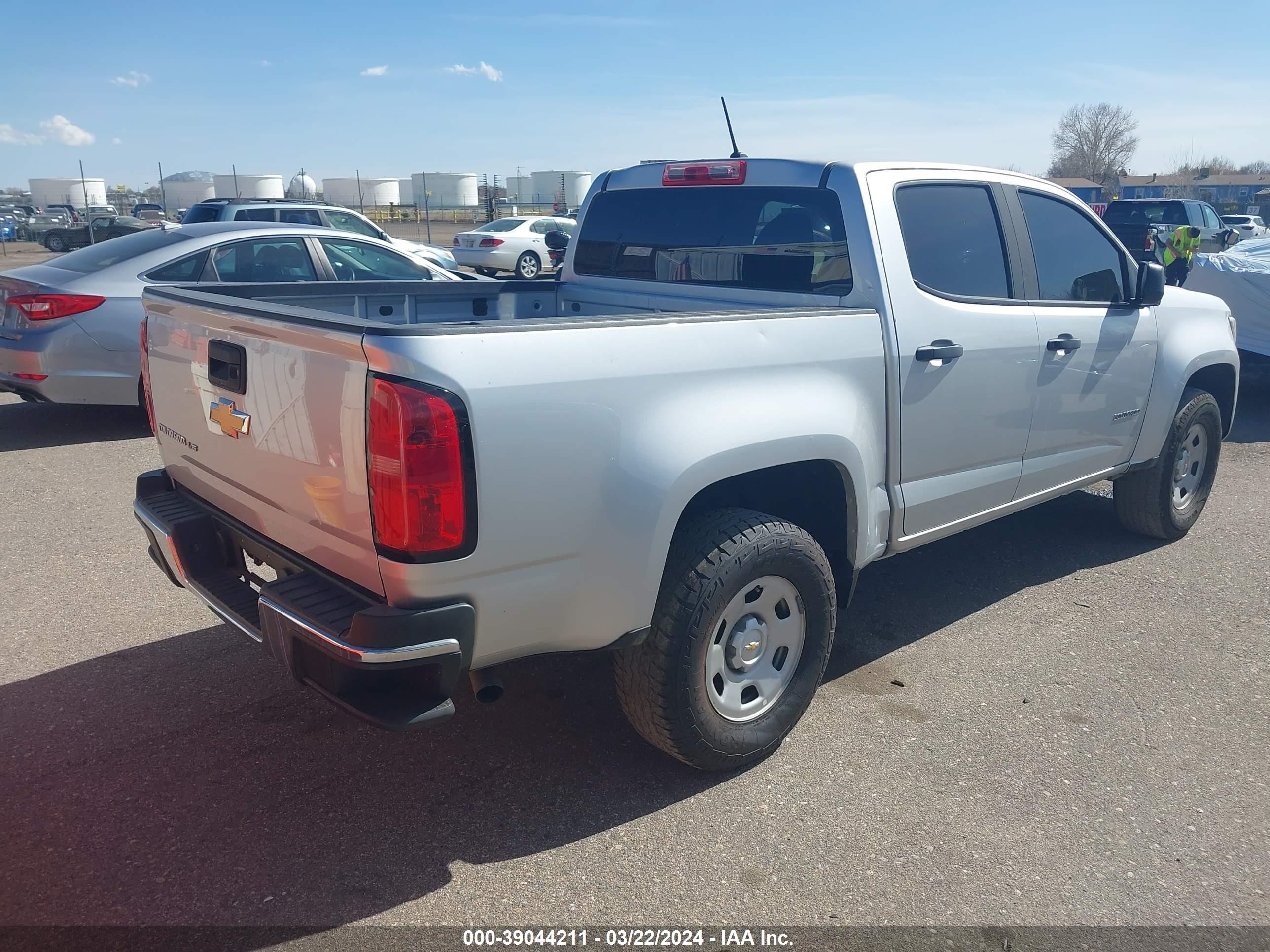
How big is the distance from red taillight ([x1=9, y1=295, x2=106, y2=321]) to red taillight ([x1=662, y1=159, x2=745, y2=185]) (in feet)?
15.9

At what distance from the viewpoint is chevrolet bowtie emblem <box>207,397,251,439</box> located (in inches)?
115

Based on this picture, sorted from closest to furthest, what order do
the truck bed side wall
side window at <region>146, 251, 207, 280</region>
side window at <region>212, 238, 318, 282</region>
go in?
the truck bed side wall → side window at <region>146, 251, 207, 280</region> → side window at <region>212, 238, 318, 282</region>

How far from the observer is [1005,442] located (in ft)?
13.4

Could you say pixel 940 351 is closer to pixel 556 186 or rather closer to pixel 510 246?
pixel 510 246

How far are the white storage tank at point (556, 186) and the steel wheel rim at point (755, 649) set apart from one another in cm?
4749

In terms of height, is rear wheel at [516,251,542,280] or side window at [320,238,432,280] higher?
side window at [320,238,432,280]

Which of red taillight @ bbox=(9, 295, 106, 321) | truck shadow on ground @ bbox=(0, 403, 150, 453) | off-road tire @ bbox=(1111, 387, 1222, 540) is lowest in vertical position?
truck shadow on ground @ bbox=(0, 403, 150, 453)

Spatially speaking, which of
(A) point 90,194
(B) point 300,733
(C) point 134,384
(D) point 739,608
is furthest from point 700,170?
(A) point 90,194

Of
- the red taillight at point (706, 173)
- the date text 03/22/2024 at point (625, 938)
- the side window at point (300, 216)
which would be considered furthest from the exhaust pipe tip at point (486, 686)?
the side window at point (300, 216)

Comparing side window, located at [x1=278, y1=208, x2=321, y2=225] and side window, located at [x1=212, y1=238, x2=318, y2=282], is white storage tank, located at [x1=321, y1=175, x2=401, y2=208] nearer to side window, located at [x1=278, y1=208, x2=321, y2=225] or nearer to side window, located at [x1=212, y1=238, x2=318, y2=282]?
side window, located at [x1=278, y1=208, x2=321, y2=225]

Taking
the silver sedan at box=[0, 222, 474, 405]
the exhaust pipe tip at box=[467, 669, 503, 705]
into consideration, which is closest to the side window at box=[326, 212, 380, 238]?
the silver sedan at box=[0, 222, 474, 405]

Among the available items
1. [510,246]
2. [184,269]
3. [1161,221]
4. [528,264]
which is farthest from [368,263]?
[1161,221]

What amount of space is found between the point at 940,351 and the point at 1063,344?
918 mm

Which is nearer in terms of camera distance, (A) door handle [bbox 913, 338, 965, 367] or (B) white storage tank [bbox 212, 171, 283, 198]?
(A) door handle [bbox 913, 338, 965, 367]
